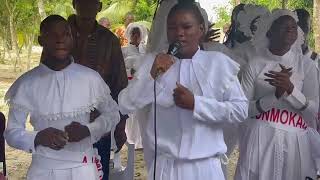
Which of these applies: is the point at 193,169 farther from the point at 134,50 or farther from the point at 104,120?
the point at 134,50

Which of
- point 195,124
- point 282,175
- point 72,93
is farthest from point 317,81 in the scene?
point 72,93

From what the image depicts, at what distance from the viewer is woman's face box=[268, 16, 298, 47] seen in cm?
418

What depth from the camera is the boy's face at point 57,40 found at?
3.32m

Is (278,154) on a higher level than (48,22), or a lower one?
lower

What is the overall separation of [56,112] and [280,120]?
1777mm

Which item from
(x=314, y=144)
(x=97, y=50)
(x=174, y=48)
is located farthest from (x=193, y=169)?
(x=97, y=50)

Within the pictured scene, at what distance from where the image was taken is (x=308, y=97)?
4.16 metres

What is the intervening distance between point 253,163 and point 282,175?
0.24 meters

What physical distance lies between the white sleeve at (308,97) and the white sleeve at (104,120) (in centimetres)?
128

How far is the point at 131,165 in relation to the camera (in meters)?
5.74

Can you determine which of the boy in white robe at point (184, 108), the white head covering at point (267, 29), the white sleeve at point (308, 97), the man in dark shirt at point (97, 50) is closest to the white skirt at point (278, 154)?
the white sleeve at point (308, 97)

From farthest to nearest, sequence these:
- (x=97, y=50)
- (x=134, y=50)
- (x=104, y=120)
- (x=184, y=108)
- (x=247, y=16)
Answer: (x=134, y=50) < (x=247, y=16) < (x=97, y=50) < (x=104, y=120) < (x=184, y=108)

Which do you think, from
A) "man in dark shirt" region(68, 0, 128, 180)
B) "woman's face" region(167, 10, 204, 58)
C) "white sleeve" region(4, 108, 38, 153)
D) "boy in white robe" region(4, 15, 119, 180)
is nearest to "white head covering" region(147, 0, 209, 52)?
"man in dark shirt" region(68, 0, 128, 180)

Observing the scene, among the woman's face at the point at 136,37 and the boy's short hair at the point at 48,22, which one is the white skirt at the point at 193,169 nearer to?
the boy's short hair at the point at 48,22
